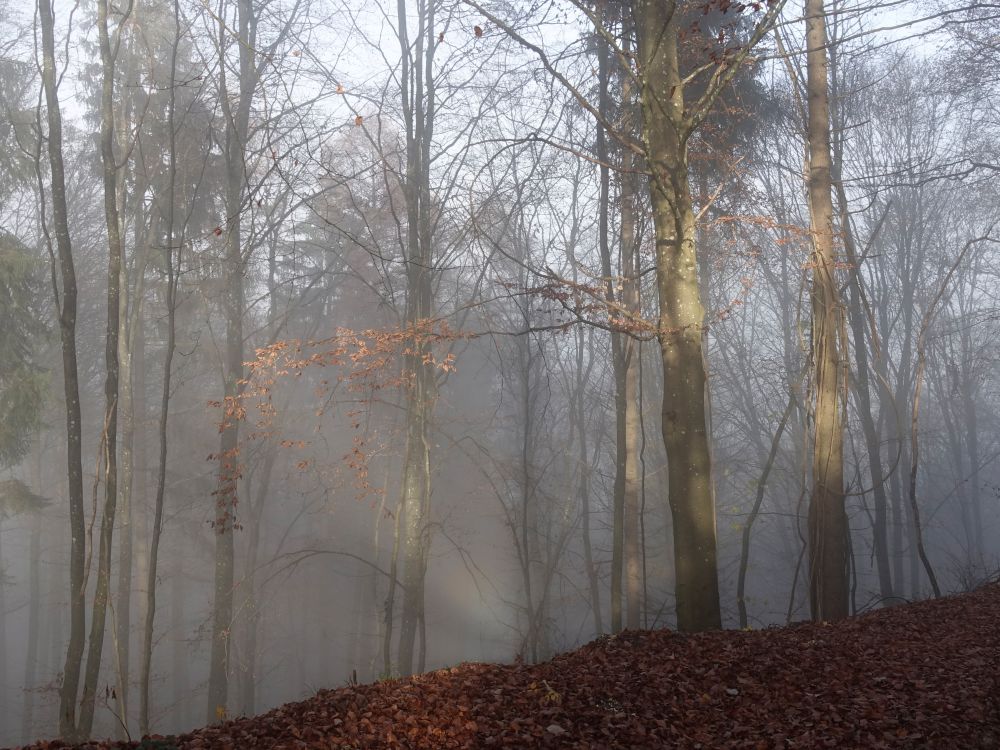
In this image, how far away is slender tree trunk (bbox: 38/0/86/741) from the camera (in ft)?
23.9

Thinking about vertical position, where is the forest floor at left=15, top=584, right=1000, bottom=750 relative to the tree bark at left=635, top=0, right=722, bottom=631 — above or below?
below

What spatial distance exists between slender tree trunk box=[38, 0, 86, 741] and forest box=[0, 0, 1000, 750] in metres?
0.04

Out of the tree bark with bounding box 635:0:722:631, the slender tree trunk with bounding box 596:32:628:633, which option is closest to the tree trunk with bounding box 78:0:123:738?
the tree bark with bounding box 635:0:722:631

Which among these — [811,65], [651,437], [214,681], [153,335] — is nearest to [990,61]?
[811,65]

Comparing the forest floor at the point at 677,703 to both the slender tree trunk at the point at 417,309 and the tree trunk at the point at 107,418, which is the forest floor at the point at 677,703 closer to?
the tree trunk at the point at 107,418

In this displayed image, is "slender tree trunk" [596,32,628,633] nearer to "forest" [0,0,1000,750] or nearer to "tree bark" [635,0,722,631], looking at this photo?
"forest" [0,0,1000,750]

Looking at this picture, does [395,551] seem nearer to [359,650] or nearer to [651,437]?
[651,437]

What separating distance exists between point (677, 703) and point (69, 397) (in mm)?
6610

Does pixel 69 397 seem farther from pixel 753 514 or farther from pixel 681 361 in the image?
pixel 753 514

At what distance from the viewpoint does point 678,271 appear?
7.04m

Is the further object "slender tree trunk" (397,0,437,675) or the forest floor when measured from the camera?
"slender tree trunk" (397,0,437,675)

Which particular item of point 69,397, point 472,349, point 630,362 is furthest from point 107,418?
point 472,349

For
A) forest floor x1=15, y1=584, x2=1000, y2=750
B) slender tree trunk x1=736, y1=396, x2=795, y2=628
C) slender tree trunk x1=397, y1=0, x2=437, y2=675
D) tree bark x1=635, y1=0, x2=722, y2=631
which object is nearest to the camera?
forest floor x1=15, y1=584, x2=1000, y2=750

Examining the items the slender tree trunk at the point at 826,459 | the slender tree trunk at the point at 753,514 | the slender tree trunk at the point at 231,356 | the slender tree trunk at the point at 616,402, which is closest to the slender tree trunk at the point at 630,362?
the slender tree trunk at the point at 616,402
